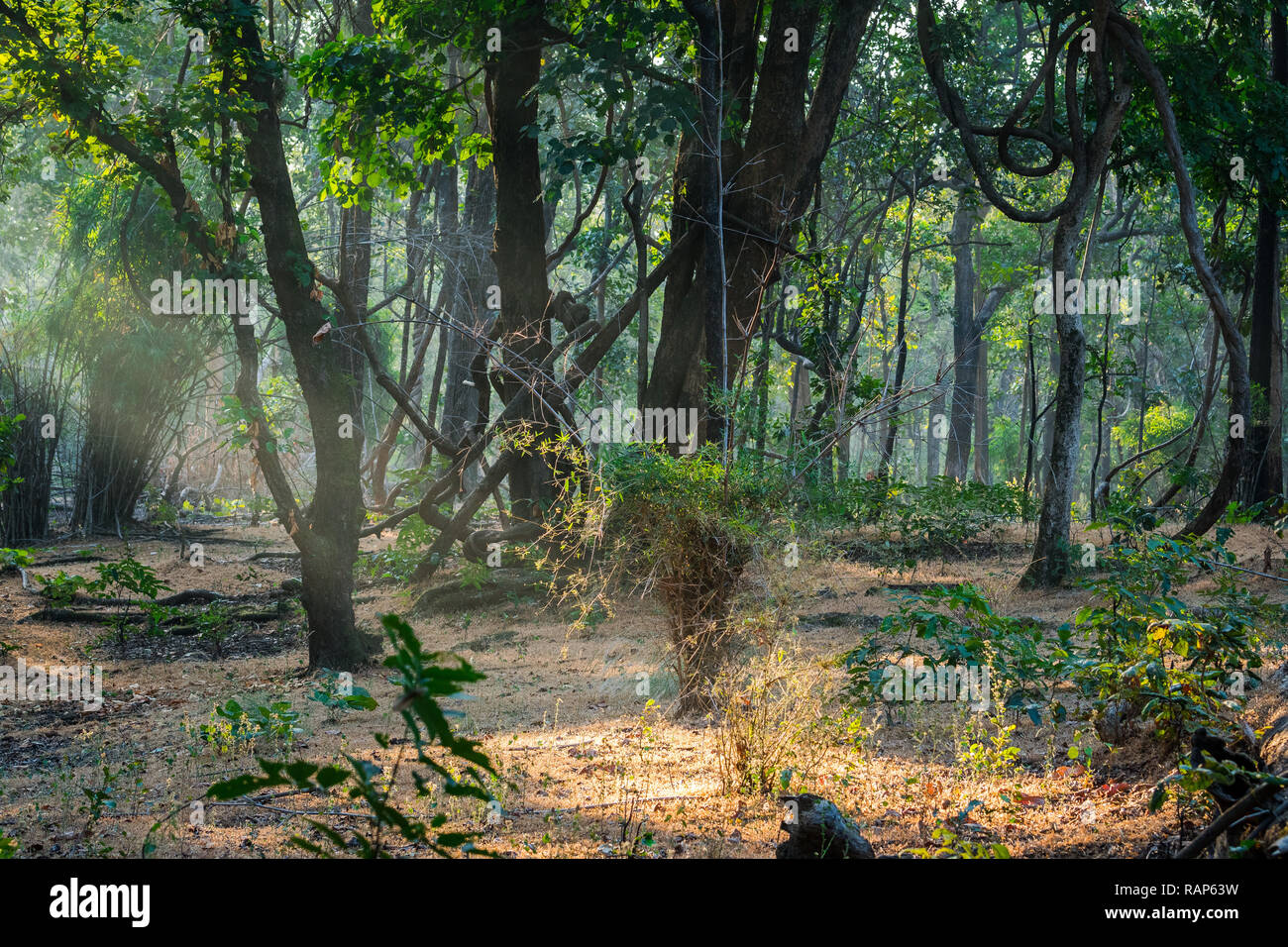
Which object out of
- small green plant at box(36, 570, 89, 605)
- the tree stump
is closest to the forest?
the tree stump

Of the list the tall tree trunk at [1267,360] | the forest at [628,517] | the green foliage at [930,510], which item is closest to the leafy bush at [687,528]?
the forest at [628,517]

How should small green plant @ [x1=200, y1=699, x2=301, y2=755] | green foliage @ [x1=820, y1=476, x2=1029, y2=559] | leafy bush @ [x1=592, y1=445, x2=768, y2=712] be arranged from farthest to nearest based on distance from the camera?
1. green foliage @ [x1=820, y1=476, x2=1029, y2=559]
2. small green plant @ [x1=200, y1=699, x2=301, y2=755]
3. leafy bush @ [x1=592, y1=445, x2=768, y2=712]

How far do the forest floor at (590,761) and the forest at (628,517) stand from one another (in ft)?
0.11

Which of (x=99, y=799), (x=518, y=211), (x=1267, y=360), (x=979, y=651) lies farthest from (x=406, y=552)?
(x=1267, y=360)

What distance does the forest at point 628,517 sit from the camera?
3834mm

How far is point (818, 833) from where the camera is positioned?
3.14 metres

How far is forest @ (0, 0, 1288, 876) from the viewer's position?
3.83 m

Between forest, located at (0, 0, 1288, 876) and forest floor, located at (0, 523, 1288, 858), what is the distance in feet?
0.11

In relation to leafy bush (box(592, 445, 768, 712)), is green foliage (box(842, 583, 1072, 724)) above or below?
below

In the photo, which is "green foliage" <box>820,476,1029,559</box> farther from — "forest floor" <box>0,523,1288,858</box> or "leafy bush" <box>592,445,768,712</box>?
"leafy bush" <box>592,445,768,712</box>

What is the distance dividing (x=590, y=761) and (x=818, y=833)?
6.10ft
